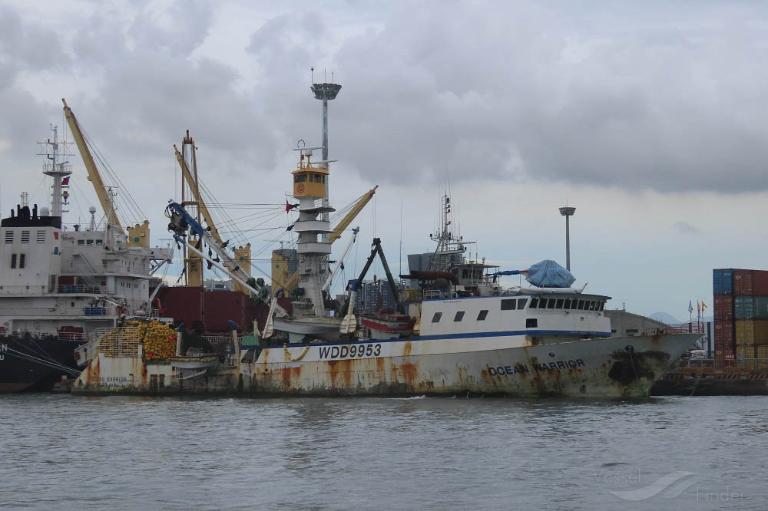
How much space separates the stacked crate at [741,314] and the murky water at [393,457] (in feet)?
102

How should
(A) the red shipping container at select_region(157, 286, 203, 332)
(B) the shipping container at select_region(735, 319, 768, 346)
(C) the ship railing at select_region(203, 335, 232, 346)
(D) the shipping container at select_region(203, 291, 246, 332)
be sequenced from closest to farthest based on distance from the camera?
(C) the ship railing at select_region(203, 335, 232, 346)
(A) the red shipping container at select_region(157, 286, 203, 332)
(D) the shipping container at select_region(203, 291, 246, 332)
(B) the shipping container at select_region(735, 319, 768, 346)

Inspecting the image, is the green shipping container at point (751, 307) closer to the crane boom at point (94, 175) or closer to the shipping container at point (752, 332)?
the shipping container at point (752, 332)

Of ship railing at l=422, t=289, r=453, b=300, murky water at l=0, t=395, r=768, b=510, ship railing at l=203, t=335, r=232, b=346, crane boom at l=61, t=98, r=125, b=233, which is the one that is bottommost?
murky water at l=0, t=395, r=768, b=510

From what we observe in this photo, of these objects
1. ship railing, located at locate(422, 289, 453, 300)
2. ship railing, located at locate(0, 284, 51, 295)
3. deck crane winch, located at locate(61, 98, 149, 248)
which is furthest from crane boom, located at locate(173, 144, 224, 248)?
ship railing, located at locate(422, 289, 453, 300)

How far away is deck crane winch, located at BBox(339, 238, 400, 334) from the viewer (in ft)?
176

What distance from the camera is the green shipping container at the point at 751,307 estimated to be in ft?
249

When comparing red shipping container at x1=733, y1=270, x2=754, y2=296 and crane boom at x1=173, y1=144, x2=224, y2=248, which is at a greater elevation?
crane boom at x1=173, y1=144, x2=224, y2=248

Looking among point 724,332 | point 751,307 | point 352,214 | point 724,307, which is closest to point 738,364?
point 724,332

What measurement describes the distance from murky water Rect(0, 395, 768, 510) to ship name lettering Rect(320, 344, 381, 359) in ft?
16.7

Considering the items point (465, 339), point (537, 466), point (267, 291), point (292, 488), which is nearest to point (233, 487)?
point (292, 488)

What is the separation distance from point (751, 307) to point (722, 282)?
3.27 meters

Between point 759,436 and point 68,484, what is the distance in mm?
21306

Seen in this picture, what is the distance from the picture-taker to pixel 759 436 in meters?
35.8

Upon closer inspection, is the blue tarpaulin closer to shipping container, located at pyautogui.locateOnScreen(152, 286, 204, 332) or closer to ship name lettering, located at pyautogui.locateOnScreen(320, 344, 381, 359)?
ship name lettering, located at pyautogui.locateOnScreen(320, 344, 381, 359)
